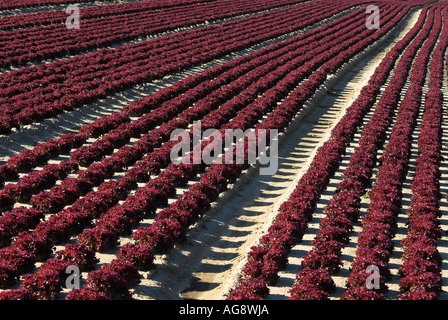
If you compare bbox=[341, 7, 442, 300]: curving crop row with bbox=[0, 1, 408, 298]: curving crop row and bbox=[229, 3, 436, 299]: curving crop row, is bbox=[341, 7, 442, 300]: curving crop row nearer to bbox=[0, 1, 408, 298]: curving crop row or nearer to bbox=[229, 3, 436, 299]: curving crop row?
bbox=[229, 3, 436, 299]: curving crop row

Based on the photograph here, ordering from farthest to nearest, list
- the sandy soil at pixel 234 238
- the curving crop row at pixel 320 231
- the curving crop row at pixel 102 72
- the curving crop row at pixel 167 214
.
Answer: the curving crop row at pixel 102 72
the sandy soil at pixel 234 238
the curving crop row at pixel 320 231
the curving crop row at pixel 167 214

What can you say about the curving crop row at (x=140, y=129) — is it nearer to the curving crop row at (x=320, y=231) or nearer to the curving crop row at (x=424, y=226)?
the curving crop row at (x=320, y=231)

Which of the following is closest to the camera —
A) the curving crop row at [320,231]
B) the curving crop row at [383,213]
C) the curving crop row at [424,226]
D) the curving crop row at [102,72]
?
the curving crop row at [320,231]

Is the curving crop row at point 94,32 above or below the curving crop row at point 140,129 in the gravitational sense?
above

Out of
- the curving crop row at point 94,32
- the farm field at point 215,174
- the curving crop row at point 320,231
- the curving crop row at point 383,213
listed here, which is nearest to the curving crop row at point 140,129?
the farm field at point 215,174

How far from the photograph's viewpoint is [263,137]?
23250 millimetres

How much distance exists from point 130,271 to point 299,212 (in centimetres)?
613

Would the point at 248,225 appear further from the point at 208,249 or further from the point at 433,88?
the point at 433,88

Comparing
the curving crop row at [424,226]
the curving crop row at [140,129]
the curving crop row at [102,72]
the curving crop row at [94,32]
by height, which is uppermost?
the curving crop row at [94,32]

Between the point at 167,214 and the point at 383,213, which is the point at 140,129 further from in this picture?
the point at 383,213

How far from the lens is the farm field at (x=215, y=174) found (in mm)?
12508

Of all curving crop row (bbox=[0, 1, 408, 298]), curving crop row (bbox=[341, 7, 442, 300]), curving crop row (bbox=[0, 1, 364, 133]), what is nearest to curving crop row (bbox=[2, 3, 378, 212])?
curving crop row (bbox=[0, 1, 408, 298])

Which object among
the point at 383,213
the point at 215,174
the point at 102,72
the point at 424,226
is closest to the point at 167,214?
the point at 215,174
